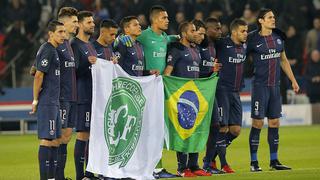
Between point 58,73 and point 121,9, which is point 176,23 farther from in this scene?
point 58,73

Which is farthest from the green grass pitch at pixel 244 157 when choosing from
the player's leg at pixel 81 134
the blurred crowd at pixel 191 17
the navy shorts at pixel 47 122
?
the blurred crowd at pixel 191 17

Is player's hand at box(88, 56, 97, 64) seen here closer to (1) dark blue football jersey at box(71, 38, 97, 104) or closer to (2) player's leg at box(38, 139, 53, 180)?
(1) dark blue football jersey at box(71, 38, 97, 104)

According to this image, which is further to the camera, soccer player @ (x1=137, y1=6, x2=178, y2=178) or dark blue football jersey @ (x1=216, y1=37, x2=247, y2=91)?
dark blue football jersey @ (x1=216, y1=37, x2=247, y2=91)

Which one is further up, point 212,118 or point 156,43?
point 156,43

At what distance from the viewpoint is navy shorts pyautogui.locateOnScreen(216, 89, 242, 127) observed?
52.4 ft

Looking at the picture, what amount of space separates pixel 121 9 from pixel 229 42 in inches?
519

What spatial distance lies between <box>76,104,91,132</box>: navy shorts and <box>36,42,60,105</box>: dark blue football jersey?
1018 millimetres

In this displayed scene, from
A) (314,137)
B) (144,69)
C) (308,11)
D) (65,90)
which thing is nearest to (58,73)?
(65,90)

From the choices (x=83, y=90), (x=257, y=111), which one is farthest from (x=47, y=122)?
(x=257, y=111)

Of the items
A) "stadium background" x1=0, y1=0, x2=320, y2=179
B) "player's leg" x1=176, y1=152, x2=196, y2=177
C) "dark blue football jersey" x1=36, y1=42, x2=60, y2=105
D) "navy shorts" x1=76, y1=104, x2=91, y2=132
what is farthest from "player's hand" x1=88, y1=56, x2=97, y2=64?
"stadium background" x1=0, y1=0, x2=320, y2=179

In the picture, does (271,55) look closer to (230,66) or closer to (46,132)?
(230,66)

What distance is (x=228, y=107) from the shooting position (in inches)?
632

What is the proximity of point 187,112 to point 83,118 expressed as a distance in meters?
1.67

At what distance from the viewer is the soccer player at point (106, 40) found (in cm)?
1490
